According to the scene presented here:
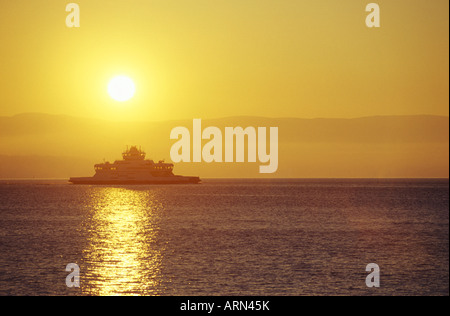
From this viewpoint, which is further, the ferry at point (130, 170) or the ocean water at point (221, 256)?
the ferry at point (130, 170)

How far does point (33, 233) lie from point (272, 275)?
30.8 m

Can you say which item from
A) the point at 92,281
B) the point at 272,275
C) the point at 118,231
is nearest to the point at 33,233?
the point at 118,231

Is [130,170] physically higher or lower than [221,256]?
higher

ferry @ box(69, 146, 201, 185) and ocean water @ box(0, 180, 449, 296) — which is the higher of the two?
ferry @ box(69, 146, 201, 185)

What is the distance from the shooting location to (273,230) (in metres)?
57.5

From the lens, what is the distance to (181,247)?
4419cm

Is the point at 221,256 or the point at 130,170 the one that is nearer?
the point at 221,256

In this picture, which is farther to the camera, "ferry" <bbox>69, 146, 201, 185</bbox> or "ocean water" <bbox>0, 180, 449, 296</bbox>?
"ferry" <bbox>69, 146, 201, 185</bbox>

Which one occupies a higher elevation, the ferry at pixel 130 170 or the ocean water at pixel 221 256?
the ferry at pixel 130 170
